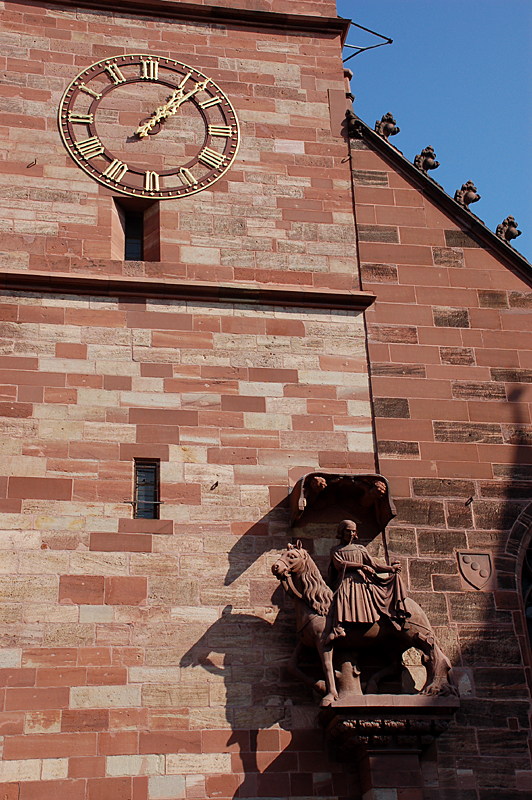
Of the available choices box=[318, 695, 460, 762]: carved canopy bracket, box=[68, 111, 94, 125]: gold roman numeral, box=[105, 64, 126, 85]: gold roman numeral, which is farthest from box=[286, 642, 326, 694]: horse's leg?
box=[105, 64, 126, 85]: gold roman numeral

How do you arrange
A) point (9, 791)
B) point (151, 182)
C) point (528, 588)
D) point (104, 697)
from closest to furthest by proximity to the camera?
1. point (9, 791)
2. point (104, 697)
3. point (528, 588)
4. point (151, 182)

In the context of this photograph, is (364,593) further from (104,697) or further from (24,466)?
(24,466)

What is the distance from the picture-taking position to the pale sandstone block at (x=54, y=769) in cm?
901

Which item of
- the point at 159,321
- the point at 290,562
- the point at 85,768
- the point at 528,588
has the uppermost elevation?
the point at 159,321

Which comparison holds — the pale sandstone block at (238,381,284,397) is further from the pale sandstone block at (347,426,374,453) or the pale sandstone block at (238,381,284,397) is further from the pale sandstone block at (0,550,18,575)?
the pale sandstone block at (0,550,18,575)

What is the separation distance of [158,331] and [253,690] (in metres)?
3.59

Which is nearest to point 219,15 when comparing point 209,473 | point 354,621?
point 209,473

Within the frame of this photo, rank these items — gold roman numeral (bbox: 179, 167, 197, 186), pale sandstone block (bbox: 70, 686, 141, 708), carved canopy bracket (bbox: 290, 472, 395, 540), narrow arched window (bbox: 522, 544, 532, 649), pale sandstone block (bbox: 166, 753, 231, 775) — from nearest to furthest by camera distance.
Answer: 1. pale sandstone block (bbox: 166, 753, 231, 775)
2. pale sandstone block (bbox: 70, 686, 141, 708)
3. carved canopy bracket (bbox: 290, 472, 395, 540)
4. narrow arched window (bbox: 522, 544, 532, 649)
5. gold roman numeral (bbox: 179, 167, 197, 186)

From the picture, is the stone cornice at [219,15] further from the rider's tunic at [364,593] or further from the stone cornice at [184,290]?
the rider's tunic at [364,593]

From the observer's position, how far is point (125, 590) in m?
9.84

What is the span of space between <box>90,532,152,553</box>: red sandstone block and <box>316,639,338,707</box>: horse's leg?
5.69ft

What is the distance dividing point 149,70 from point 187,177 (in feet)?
4.97

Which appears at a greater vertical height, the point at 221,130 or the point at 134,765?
the point at 221,130

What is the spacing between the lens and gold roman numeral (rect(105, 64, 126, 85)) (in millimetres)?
12688
